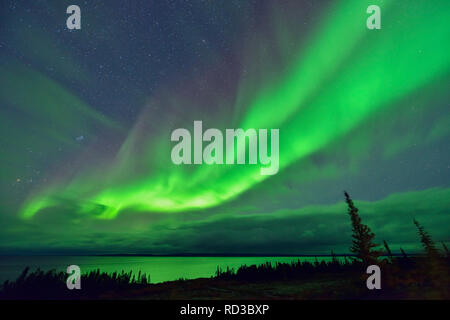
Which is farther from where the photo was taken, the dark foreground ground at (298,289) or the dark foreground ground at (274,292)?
the dark foreground ground at (298,289)

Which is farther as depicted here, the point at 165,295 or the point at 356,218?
the point at 356,218

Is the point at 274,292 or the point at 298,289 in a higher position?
the point at 274,292

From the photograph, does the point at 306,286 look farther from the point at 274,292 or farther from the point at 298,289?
the point at 274,292

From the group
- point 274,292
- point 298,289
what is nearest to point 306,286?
point 298,289

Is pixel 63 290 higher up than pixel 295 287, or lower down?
lower down

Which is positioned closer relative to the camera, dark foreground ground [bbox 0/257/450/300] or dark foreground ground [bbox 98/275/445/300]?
dark foreground ground [bbox 98/275/445/300]

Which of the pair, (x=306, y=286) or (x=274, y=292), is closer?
(x=274, y=292)
